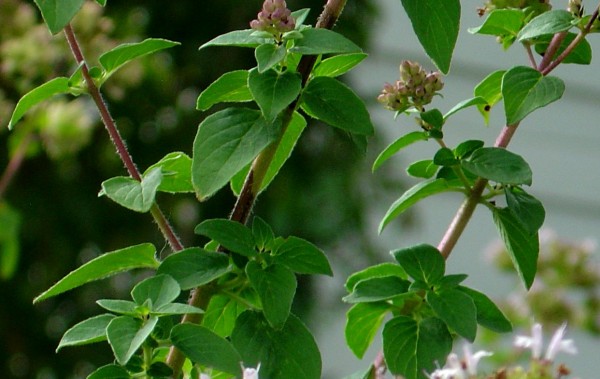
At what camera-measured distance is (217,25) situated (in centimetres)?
202

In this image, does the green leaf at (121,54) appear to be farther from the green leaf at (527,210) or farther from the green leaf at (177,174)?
the green leaf at (527,210)

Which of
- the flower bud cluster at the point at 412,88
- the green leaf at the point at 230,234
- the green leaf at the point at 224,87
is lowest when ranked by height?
the green leaf at the point at 230,234

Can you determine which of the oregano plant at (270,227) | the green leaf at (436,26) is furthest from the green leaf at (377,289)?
the green leaf at (436,26)

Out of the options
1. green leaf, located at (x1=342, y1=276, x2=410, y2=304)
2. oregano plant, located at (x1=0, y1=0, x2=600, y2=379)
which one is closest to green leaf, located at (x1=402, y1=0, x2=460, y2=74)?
oregano plant, located at (x1=0, y1=0, x2=600, y2=379)

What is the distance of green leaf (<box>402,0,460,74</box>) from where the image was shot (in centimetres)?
39

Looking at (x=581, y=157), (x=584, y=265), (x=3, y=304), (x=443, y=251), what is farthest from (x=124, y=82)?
(x=581, y=157)

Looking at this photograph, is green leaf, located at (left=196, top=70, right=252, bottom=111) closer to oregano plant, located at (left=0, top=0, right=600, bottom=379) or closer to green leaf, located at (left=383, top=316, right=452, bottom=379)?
oregano plant, located at (left=0, top=0, right=600, bottom=379)

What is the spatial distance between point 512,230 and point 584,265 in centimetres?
65

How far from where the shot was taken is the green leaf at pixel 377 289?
0.43 metres

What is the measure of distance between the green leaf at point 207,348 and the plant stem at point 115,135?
0.17ft

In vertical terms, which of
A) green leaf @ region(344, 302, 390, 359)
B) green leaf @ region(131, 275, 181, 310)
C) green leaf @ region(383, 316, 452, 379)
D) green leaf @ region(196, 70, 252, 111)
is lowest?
green leaf @ region(344, 302, 390, 359)

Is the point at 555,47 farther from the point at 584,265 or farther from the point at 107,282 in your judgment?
the point at 107,282

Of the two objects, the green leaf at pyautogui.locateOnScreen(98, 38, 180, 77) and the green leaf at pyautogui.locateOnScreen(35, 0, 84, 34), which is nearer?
the green leaf at pyautogui.locateOnScreen(35, 0, 84, 34)

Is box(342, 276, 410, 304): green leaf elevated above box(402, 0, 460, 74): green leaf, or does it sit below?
below
